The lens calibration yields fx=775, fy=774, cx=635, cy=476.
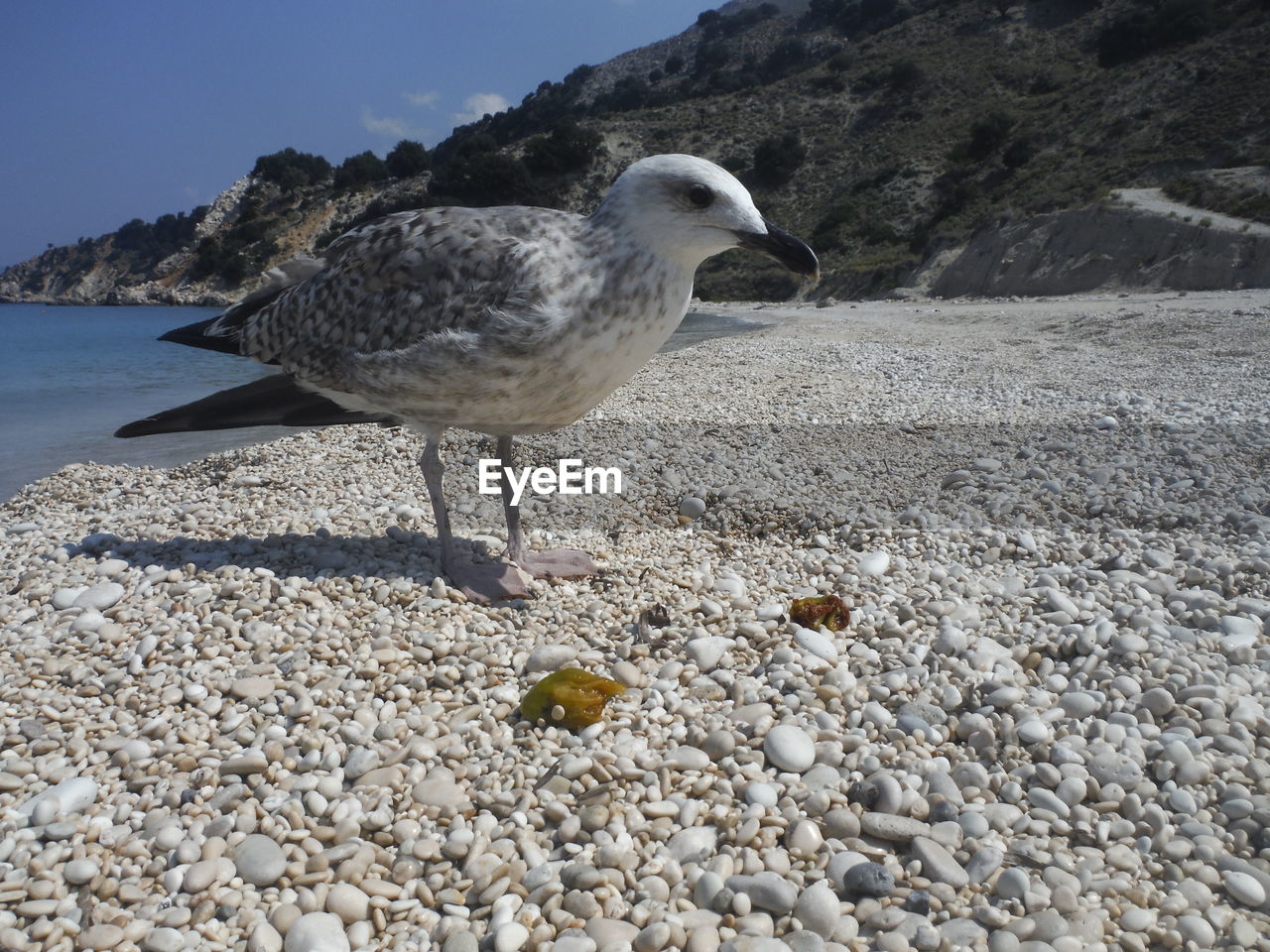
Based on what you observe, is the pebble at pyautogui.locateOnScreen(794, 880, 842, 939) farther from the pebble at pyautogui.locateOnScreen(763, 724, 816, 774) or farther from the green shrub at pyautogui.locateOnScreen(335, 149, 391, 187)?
the green shrub at pyautogui.locateOnScreen(335, 149, 391, 187)

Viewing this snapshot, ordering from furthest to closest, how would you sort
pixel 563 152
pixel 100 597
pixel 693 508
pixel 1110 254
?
pixel 563 152 < pixel 1110 254 < pixel 693 508 < pixel 100 597

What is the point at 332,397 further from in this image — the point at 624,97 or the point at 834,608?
the point at 624,97

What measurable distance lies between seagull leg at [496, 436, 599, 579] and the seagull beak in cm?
166

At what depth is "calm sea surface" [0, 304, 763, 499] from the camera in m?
8.58

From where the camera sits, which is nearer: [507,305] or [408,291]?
[507,305]

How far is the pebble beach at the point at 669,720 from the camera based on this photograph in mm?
1970

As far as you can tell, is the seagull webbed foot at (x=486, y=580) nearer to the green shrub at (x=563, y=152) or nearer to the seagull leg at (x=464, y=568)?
the seagull leg at (x=464, y=568)

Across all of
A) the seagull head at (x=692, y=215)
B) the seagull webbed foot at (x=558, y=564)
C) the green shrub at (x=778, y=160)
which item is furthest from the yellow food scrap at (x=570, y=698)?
the green shrub at (x=778, y=160)

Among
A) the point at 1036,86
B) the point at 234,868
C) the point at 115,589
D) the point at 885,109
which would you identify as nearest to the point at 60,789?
the point at 234,868

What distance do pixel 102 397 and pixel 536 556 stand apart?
13.1m

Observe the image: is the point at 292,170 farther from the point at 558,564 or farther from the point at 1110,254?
the point at 558,564

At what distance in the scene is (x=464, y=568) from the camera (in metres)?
3.80

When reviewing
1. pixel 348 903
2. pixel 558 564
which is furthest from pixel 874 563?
pixel 348 903

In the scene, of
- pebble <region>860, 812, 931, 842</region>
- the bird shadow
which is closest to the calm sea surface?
the bird shadow
